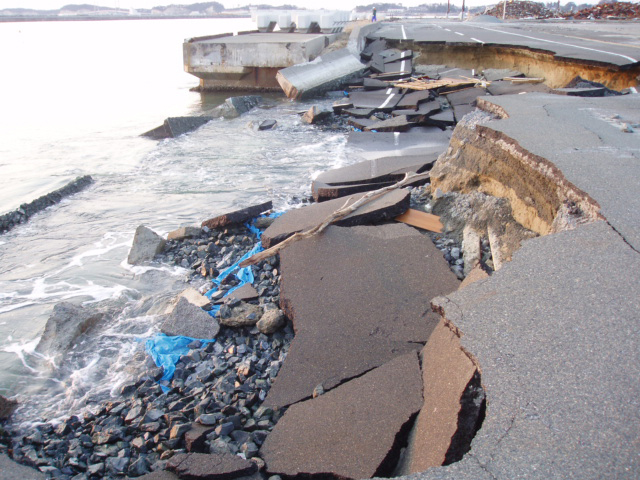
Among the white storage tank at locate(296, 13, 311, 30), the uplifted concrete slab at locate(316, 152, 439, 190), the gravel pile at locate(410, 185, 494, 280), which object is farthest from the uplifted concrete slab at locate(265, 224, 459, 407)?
the white storage tank at locate(296, 13, 311, 30)

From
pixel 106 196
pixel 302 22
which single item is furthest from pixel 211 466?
pixel 302 22

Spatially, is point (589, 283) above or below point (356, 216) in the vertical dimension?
above

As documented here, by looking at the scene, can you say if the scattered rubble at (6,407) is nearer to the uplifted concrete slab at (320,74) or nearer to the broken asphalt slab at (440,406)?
the broken asphalt slab at (440,406)

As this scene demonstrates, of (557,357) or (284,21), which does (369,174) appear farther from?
(284,21)

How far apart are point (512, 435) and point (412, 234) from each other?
9.66 ft

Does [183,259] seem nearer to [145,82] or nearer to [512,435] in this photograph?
[512,435]

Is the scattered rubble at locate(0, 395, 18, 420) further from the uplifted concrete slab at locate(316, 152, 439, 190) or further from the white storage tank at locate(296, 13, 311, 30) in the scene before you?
the white storage tank at locate(296, 13, 311, 30)

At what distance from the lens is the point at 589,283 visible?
2488 millimetres

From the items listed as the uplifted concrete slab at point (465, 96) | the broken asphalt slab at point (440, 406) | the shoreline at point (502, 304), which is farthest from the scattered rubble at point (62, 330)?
the uplifted concrete slab at point (465, 96)

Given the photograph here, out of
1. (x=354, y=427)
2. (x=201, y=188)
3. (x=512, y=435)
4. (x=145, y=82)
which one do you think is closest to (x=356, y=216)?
(x=354, y=427)

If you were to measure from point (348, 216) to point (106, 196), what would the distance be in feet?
17.3

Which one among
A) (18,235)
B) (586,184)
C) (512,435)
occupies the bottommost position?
(18,235)

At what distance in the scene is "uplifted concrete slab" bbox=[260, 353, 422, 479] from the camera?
7.80 feet

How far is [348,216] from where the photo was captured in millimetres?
4891
